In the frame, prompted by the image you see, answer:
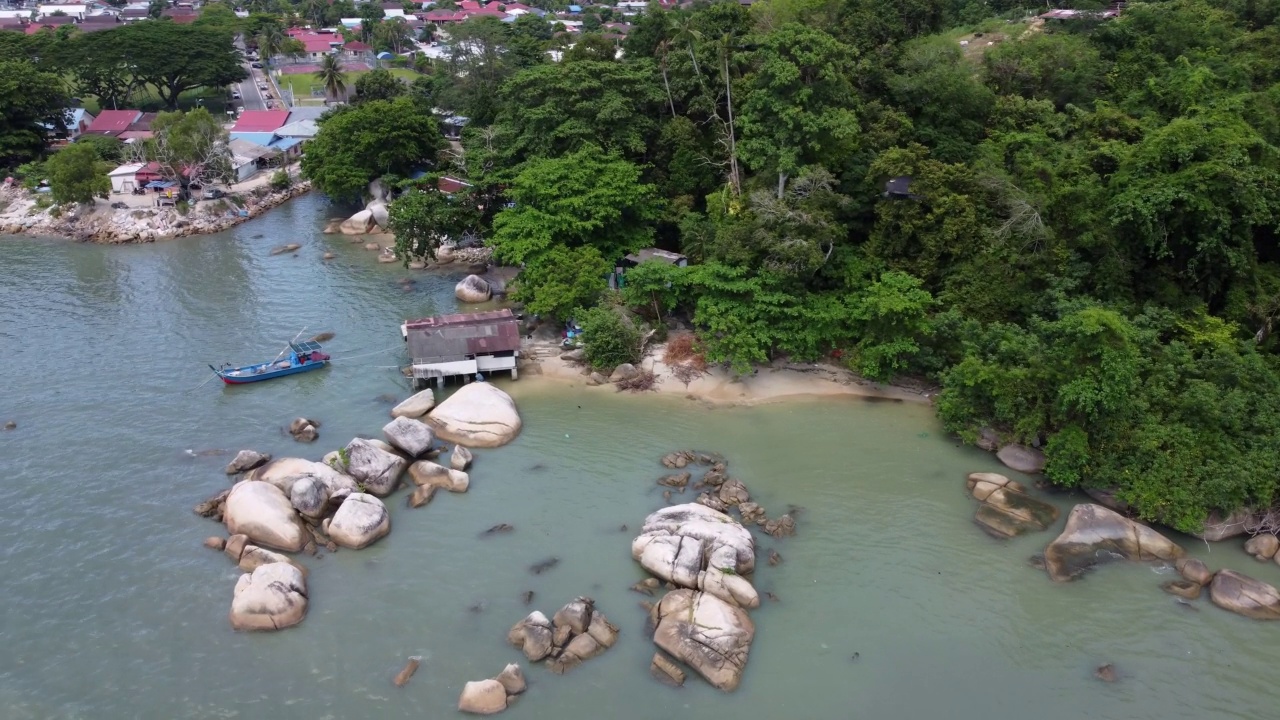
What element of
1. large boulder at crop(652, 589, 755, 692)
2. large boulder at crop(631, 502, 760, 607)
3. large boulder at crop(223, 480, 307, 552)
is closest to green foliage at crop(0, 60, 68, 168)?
large boulder at crop(223, 480, 307, 552)

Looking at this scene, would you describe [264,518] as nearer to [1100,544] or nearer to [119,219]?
[1100,544]

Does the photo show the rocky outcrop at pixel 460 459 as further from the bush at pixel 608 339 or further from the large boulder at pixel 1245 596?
the large boulder at pixel 1245 596

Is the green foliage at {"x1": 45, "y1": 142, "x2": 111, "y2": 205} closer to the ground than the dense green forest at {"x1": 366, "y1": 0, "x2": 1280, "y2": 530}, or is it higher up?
closer to the ground

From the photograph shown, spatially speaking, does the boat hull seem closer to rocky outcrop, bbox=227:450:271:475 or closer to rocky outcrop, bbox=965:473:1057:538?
rocky outcrop, bbox=227:450:271:475

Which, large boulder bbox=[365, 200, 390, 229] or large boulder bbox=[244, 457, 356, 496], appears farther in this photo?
large boulder bbox=[365, 200, 390, 229]

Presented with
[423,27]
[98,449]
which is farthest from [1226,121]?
[423,27]

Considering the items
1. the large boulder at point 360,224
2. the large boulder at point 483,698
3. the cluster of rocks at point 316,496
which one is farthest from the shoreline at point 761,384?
the large boulder at point 360,224
